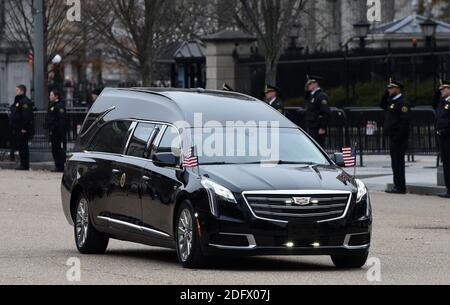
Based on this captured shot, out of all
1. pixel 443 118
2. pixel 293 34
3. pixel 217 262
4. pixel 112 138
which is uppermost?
pixel 293 34

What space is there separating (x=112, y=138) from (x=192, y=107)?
137cm

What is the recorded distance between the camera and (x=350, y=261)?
42.9 feet

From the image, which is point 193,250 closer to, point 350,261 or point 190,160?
point 190,160

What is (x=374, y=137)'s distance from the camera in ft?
105

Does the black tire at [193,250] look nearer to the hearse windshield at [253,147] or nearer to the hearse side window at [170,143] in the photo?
the hearse windshield at [253,147]

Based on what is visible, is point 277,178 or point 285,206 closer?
point 285,206

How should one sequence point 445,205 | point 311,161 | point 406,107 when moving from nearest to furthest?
point 311,161 < point 445,205 < point 406,107

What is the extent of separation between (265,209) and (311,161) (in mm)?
1353

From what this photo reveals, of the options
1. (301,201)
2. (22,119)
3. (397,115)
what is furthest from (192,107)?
(22,119)

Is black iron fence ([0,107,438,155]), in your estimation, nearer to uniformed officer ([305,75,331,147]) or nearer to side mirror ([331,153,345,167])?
uniformed officer ([305,75,331,147])

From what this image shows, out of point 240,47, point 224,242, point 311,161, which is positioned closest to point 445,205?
point 311,161

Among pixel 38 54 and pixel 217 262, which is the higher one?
pixel 38 54

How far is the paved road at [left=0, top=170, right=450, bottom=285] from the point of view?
472 inches

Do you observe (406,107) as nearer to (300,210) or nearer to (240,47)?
(300,210)
